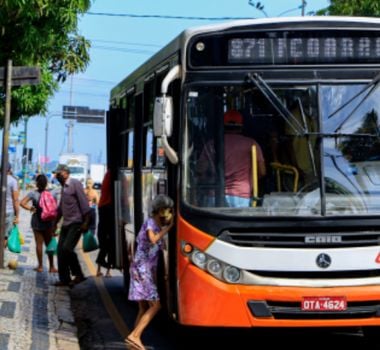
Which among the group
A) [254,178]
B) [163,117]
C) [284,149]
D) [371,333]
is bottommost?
[371,333]

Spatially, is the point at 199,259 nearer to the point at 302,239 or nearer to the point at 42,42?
the point at 302,239

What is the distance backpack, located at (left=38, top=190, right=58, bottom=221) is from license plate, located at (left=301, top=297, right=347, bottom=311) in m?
7.88

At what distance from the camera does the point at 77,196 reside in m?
12.6

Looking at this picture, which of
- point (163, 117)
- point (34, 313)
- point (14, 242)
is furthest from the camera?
point (14, 242)

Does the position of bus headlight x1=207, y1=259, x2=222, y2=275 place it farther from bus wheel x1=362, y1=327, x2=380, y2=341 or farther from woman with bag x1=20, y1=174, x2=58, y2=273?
woman with bag x1=20, y1=174, x2=58, y2=273

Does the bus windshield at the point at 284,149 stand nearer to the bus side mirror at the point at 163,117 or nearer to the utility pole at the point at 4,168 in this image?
the bus side mirror at the point at 163,117

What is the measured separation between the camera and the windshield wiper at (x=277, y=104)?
7250 mm

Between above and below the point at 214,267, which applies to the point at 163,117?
above

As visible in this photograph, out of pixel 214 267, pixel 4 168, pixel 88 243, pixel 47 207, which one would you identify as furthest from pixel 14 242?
pixel 214 267

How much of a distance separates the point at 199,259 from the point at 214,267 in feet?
0.48

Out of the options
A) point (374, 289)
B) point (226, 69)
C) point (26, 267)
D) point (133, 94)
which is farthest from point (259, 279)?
point (26, 267)

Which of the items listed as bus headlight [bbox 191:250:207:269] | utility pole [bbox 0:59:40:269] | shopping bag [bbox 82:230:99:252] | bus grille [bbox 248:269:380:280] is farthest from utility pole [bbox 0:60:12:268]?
bus grille [bbox 248:269:380:280]

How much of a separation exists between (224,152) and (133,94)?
3387 mm

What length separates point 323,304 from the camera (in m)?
7.08
